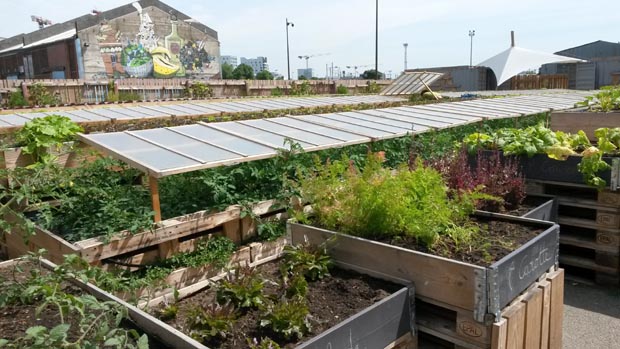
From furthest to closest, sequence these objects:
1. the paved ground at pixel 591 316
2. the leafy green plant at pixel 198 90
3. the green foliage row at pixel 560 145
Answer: the leafy green plant at pixel 198 90 < the green foliage row at pixel 560 145 < the paved ground at pixel 591 316

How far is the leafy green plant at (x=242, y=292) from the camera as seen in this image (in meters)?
2.64

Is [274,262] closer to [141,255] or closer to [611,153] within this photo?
[141,255]

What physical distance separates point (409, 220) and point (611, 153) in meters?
2.81

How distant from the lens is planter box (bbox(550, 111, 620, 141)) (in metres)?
5.82

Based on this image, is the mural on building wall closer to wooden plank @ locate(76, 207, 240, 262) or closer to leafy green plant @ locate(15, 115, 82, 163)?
leafy green plant @ locate(15, 115, 82, 163)

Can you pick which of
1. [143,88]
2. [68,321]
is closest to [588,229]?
[68,321]

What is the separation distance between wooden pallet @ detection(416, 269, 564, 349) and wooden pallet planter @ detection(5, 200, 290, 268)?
1.75m

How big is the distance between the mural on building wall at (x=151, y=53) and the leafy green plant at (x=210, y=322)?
133 ft

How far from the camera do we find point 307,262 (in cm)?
311

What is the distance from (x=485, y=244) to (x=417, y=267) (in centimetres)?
47

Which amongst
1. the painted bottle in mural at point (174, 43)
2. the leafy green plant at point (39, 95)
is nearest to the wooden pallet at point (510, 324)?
the leafy green plant at point (39, 95)

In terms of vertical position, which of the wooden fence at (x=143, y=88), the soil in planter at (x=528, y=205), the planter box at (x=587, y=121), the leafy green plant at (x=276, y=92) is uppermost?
the wooden fence at (x=143, y=88)

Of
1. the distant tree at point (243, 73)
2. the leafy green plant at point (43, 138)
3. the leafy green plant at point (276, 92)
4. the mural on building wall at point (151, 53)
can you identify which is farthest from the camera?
the distant tree at point (243, 73)

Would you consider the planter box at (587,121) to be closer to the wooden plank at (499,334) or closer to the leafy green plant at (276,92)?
the wooden plank at (499,334)
